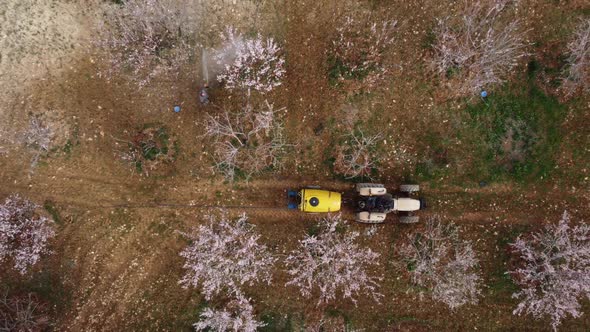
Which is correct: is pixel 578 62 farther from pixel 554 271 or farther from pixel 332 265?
pixel 332 265

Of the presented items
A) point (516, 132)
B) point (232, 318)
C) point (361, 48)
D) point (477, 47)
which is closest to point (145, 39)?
point (361, 48)

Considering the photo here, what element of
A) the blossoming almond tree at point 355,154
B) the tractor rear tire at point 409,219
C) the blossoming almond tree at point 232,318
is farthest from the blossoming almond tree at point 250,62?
the blossoming almond tree at point 232,318

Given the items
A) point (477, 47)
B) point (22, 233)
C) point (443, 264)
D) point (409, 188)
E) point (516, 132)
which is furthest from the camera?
point (516, 132)

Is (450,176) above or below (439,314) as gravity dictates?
above

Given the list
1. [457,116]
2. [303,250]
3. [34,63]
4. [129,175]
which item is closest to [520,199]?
[457,116]

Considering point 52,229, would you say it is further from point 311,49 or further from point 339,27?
point 339,27

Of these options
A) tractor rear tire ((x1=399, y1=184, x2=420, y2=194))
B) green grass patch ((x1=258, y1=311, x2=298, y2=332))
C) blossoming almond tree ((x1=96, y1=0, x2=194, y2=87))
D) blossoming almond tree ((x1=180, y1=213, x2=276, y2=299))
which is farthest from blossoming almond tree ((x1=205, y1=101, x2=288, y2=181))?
green grass patch ((x1=258, y1=311, x2=298, y2=332))
